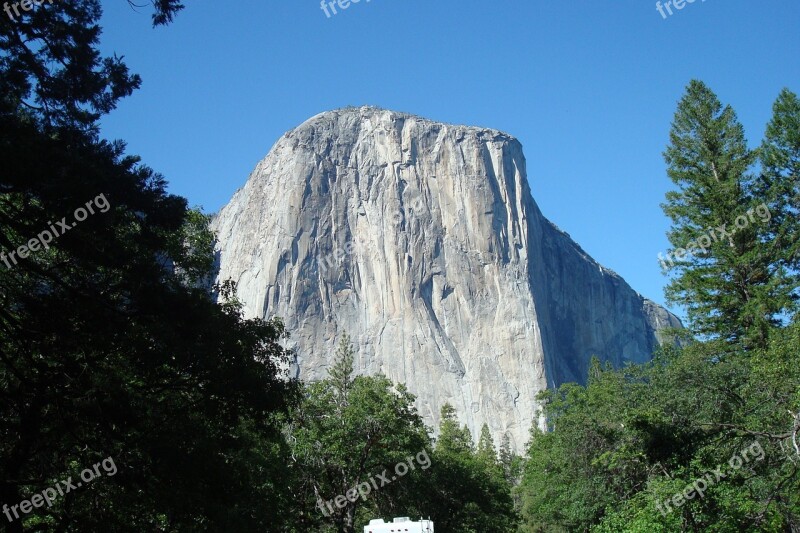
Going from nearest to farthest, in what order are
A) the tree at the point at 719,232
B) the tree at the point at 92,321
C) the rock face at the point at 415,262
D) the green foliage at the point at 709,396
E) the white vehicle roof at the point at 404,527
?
the tree at the point at 92,321 → the green foliage at the point at 709,396 → the white vehicle roof at the point at 404,527 → the tree at the point at 719,232 → the rock face at the point at 415,262

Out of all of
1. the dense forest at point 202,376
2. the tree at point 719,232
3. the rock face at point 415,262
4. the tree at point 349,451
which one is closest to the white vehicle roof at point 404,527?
the dense forest at point 202,376

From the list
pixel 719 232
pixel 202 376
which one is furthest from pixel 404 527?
pixel 719 232

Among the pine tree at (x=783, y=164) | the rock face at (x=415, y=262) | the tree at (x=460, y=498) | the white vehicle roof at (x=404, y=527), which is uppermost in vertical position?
the rock face at (x=415, y=262)

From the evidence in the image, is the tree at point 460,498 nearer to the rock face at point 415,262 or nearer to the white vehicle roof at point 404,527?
the white vehicle roof at point 404,527

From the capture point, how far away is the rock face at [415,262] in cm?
12594

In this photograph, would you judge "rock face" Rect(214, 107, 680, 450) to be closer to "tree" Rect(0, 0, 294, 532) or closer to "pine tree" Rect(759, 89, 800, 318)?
"pine tree" Rect(759, 89, 800, 318)

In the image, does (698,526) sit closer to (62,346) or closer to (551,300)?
(62,346)

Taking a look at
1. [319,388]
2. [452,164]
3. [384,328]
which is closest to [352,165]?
[452,164]

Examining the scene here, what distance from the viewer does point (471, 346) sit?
423 feet

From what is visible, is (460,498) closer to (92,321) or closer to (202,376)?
(202,376)

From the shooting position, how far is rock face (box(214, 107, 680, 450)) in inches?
4958

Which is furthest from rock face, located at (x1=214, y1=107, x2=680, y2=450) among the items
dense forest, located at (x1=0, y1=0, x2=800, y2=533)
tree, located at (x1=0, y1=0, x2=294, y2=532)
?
tree, located at (x1=0, y1=0, x2=294, y2=532)

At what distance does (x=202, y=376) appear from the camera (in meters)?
12.6

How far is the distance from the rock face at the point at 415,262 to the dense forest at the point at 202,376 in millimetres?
95197
